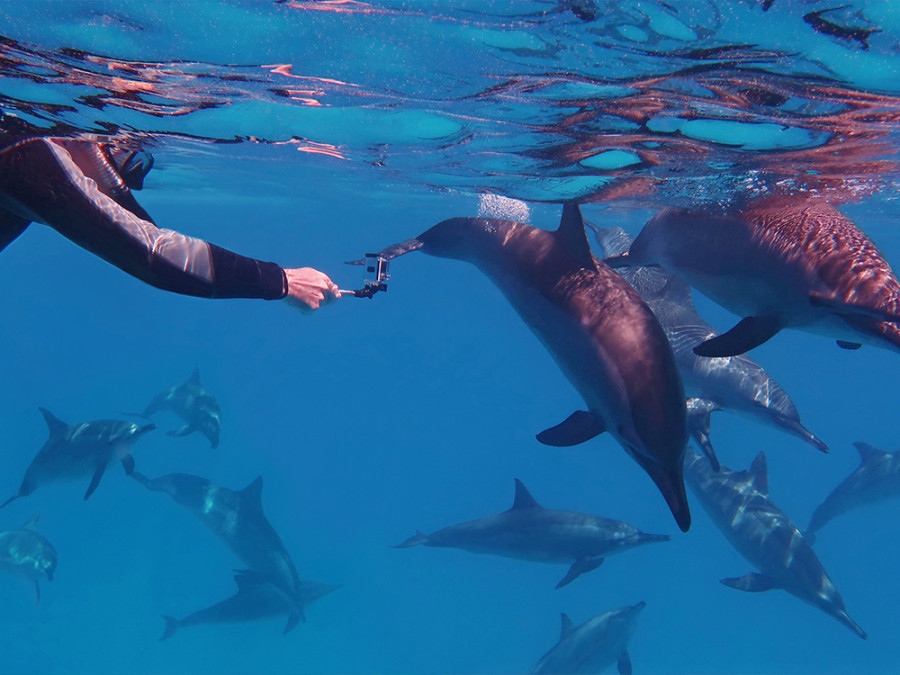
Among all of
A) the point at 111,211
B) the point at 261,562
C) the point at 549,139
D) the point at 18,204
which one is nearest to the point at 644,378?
the point at 111,211

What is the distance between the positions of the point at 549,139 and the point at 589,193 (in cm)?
390

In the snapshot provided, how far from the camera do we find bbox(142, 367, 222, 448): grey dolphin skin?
53.8ft

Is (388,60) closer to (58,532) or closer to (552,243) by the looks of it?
(552,243)

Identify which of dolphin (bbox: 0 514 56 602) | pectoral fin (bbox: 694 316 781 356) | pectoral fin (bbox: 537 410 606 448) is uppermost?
pectoral fin (bbox: 694 316 781 356)

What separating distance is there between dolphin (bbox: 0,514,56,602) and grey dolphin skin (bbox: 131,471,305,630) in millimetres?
2466

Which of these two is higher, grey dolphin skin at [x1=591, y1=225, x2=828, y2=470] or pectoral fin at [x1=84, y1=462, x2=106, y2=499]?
grey dolphin skin at [x1=591, y1=225, x2=828, y2=470]

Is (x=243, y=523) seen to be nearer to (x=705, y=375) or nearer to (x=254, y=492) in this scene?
(x=254, y=492)

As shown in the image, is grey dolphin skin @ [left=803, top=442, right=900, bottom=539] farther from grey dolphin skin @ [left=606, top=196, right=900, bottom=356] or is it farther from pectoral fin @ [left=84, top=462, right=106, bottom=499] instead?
pectoral fin @ [left=84, top=462, right=106, bottom=499]

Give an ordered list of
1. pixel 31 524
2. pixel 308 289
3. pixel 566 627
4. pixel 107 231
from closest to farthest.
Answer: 1. pixel 107 231
2. pixel 308 289
3. pixel 566 627
4. pixel 31 524

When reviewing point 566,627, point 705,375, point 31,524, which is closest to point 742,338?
point 705,375

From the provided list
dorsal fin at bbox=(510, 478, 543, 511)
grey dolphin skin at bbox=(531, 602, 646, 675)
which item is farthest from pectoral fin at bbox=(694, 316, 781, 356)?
grey dolphin skin at bbox=(531, 602, 646, 675)

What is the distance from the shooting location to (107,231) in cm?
303

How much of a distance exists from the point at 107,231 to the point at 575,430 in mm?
3193

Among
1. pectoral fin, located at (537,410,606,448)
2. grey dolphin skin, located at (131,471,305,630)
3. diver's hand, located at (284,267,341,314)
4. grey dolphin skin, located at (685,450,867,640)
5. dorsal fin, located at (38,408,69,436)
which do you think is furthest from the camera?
grey dolphin skin, located at (131,471,305,630)
